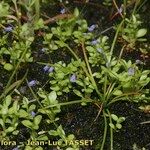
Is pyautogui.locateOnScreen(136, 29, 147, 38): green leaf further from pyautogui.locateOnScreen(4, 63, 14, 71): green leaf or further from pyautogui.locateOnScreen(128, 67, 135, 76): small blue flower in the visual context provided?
pyautogui.locateOnScreen(4, 63, 14, 71): green leaf

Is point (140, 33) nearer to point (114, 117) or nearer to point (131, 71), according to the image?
point (131, 71)

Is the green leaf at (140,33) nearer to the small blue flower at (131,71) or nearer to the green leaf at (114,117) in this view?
the small blue flower at (131,71)

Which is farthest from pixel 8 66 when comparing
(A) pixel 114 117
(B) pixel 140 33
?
(B) pixel 140 33

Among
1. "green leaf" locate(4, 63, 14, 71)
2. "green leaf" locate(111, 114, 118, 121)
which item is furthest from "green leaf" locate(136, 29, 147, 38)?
"green leaf" locate(4, 63, 14, 71)

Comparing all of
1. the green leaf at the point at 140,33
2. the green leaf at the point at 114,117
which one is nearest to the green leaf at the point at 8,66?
the green leaf at the point at 114,117

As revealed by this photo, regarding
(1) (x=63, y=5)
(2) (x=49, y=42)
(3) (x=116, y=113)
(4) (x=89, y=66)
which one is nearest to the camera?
(3) (x=116, y=113)

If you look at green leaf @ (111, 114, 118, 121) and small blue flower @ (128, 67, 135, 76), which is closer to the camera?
green leaf @ (111, 114, 118, 121)

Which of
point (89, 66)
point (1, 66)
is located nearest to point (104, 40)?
point (89, 66)

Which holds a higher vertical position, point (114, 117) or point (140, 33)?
point (140, 33)

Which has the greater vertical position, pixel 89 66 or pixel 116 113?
pixel 89 66

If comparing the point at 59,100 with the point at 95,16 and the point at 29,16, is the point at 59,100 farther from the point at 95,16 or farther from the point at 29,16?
the point at 95,16

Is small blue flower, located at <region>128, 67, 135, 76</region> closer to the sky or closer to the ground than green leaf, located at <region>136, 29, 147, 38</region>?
closer to the ground
